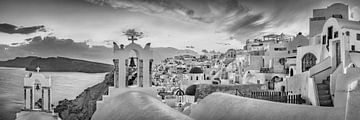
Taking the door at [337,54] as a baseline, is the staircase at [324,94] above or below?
below

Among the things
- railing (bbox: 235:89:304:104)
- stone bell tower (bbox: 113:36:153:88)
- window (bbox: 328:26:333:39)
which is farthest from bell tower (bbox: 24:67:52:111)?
window (bbox: 328:26:333:39)

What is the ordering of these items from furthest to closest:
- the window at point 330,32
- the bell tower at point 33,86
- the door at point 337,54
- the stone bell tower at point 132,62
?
the window at point 330,32, the door at point 337,54, the bell tower at point 33,86, the stone bell tower at point 132,62

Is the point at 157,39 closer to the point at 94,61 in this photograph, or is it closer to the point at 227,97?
the point at 94,61

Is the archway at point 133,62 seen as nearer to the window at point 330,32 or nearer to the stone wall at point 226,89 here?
the window at point 330,32

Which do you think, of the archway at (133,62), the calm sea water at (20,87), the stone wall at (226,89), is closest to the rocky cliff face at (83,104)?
the calm sea water at (20,87)

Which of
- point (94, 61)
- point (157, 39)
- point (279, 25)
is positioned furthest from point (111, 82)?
point (279, 25)

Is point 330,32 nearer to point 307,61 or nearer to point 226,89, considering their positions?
point 307,61
